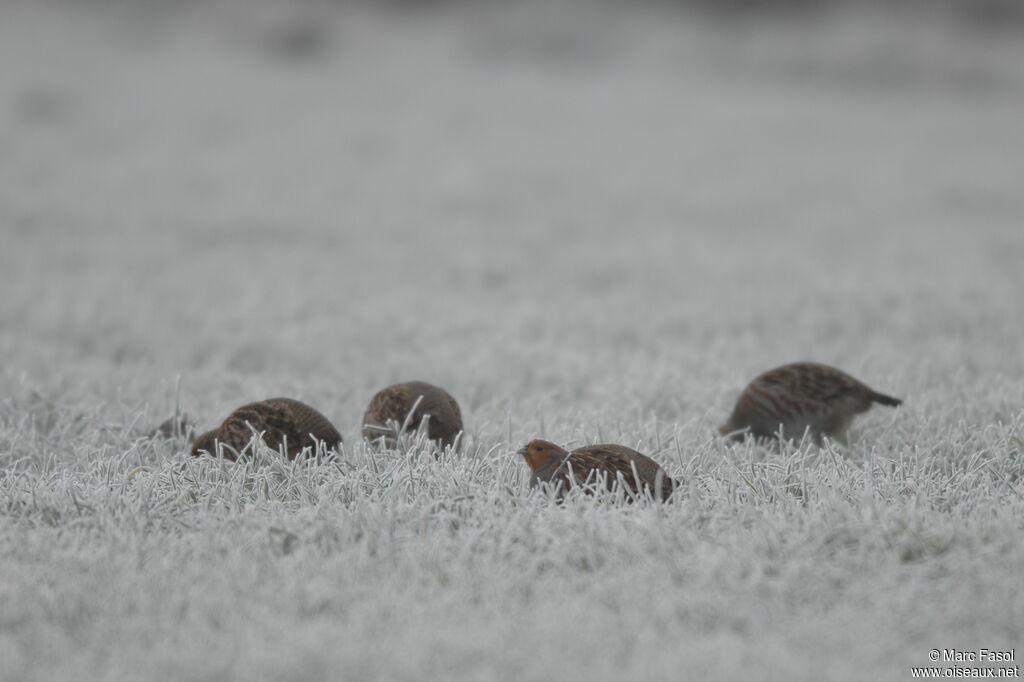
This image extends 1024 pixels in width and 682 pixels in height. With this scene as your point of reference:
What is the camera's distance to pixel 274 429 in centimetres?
293

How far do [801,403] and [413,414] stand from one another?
1.32m

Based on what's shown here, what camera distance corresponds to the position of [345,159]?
11.0m

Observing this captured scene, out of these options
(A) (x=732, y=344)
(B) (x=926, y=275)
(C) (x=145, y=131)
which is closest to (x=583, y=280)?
(A) (x=732, y=344)

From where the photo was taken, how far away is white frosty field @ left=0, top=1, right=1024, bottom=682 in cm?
193

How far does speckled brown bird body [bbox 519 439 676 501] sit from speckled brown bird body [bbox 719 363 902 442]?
2.22ft

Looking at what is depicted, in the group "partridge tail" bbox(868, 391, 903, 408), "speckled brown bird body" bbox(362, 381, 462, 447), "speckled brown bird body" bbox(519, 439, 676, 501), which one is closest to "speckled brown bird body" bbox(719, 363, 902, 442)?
"partridge tail" bbox(868, 391, 903, 408)

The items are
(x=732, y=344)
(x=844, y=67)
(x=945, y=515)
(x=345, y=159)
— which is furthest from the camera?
(x=844, y=67)

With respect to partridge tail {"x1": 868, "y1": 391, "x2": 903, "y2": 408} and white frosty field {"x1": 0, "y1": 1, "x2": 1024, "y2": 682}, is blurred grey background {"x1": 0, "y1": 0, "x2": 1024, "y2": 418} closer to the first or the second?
white frosty field {"x1": 0, "y1": 1, "x2": 1024, "y2": 682}

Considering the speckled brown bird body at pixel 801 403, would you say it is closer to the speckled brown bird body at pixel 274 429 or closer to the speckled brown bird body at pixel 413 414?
the speckled brown bird body at pixel 413 414

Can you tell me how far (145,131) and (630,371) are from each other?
9.12 m

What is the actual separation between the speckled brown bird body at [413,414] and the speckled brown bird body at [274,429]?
0.18m

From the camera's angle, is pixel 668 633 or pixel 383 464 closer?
pixel 668 633

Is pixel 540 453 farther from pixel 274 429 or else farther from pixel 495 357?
pixel 495 357

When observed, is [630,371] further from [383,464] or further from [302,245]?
[302,245]
